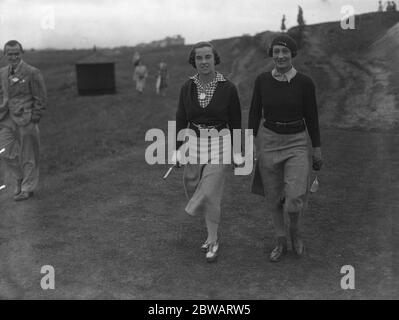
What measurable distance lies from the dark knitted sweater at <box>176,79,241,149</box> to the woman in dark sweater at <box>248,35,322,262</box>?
0.59 feet

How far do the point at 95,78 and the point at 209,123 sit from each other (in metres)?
25.8

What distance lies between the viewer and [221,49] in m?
33.2

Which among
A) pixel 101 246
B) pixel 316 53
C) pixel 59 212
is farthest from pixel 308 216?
pixel 316 53

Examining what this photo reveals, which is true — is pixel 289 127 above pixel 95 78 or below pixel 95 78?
below

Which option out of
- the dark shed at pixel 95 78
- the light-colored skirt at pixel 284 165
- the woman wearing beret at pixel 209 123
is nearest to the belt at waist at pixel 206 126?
the woman wearing beret at pixel 209 123

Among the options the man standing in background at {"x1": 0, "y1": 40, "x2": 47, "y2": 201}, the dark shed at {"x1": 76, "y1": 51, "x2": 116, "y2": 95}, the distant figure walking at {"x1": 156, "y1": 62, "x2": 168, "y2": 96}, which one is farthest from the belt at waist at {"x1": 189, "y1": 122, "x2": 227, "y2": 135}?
the dark shed at {"x1": 76, "y1": 51, "x2": 116, "y2": 95}

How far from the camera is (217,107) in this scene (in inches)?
189

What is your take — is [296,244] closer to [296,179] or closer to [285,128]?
[296,179]

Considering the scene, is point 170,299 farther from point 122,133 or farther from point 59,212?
point 122,133

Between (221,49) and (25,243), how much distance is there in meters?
29.0

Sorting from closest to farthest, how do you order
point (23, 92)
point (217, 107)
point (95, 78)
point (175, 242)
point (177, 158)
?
point (217, 107)
point (177, 158)
point (175, 242)
point (23, 92)
point (95, 78)

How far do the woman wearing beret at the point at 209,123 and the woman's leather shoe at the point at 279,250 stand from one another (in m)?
0.54

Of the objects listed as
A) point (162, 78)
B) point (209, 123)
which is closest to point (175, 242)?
point (209, 123)
